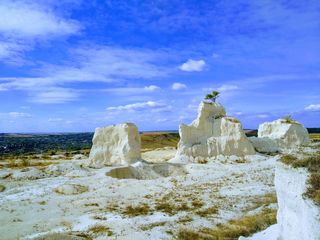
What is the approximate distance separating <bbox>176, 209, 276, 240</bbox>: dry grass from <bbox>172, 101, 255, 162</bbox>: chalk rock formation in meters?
20.4

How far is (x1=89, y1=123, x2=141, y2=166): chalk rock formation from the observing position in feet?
121

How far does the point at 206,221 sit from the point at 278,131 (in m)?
28.3

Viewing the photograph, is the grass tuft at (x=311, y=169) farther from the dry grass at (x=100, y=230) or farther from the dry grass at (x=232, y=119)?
the dry grass at (x=232, y=119)

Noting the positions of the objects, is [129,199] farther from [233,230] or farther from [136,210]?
[233,230]

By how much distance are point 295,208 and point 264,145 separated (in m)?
30.7

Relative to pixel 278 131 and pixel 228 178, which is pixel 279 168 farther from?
pixel 278 131

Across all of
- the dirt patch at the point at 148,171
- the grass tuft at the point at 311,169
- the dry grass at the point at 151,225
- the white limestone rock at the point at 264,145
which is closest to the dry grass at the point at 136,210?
the dry grass at the point at 151,225

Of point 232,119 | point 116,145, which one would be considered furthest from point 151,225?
point 232,119

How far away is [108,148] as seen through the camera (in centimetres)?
3906

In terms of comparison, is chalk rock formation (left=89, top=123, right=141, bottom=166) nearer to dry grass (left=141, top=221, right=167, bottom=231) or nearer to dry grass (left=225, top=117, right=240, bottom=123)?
dry grass (left=225, top=117, right=240, bottom=123)

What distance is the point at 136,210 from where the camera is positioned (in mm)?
20969

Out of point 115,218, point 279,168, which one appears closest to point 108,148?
point 115,218

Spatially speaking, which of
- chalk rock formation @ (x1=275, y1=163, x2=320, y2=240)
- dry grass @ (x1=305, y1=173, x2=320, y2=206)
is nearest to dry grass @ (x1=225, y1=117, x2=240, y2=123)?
chalk rock formation @ (x1=275, y1=163, x2=320, y2=240)

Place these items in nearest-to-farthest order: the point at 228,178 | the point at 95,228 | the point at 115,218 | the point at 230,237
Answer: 1. the point at 230,237
2. the point at 95,228
3. the point at 115,218
4. the point at 228,178
